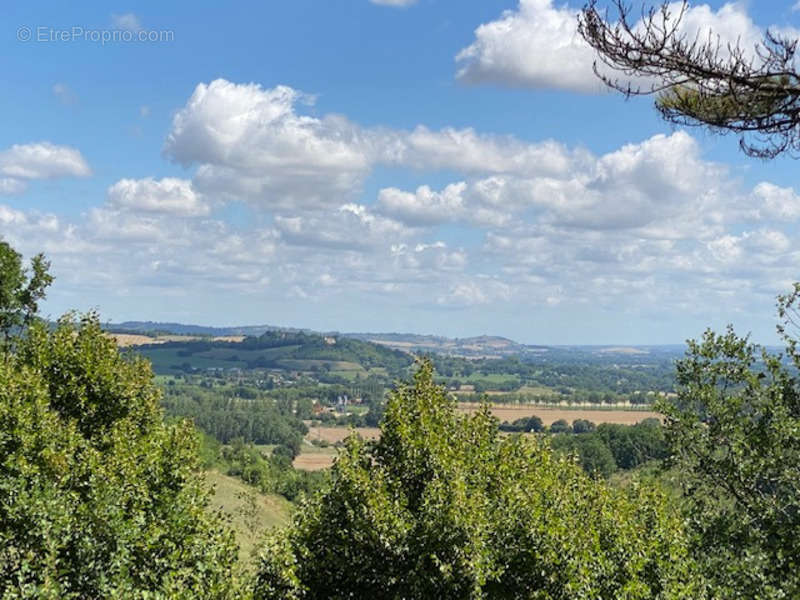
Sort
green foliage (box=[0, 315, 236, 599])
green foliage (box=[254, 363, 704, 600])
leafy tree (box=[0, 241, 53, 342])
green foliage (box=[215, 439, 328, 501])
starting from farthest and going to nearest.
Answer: green foliage (box=[215, 439, 328, 501]), leafy tree (box=[0, 241, 53, 342]), green foliage (box=[254, 363, 704, 600]), green foliage (box=[0, 315, 236, 599])

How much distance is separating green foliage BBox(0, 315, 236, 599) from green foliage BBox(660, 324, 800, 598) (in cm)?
1653

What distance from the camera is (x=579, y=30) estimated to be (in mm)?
19734

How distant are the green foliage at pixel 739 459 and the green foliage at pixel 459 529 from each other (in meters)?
2.43

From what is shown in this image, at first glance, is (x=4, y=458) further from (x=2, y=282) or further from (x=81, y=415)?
(x=2, y=282)

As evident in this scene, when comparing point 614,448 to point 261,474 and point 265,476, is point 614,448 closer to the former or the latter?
point 265,476

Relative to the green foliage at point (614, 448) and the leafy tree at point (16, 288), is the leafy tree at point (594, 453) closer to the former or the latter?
the green foliage at point (614, 448)

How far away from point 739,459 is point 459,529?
1273 centimetres

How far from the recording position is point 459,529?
64.7ft

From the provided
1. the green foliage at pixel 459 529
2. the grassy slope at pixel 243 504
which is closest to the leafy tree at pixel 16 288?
the grassy slope at pixel 243 504

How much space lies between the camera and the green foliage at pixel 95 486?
19172 millimetres

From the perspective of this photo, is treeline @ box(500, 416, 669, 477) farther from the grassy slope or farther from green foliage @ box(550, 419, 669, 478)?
the grassy slope

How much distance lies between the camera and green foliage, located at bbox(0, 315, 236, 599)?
62.9 ft

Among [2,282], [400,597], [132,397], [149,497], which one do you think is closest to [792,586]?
[400,597]

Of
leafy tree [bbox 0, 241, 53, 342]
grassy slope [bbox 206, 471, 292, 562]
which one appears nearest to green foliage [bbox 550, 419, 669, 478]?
grassy slope [bbox 206, 471, 292, 562]
